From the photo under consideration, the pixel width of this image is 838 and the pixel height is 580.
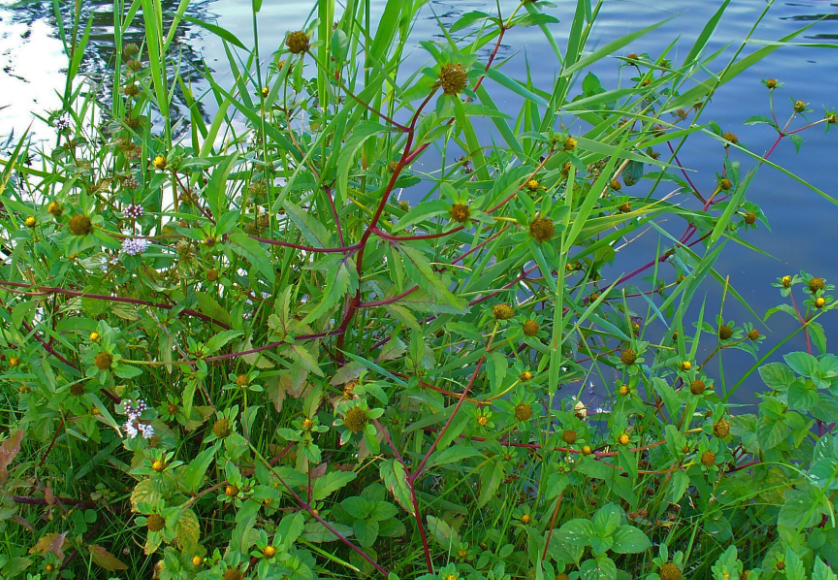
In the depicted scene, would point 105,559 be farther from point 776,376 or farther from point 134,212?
point 776,376

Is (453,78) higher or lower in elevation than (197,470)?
higher

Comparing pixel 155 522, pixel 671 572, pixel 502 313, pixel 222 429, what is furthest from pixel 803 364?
pixel 155 522

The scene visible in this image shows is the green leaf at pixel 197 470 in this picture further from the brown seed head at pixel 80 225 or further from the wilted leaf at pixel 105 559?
the brown seed head at pixel 80 225

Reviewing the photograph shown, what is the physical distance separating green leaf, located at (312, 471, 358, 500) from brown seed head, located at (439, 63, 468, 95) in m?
0.76

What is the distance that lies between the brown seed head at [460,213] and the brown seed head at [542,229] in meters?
0.13

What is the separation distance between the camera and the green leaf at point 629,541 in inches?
45.9

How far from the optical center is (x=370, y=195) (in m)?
1.44

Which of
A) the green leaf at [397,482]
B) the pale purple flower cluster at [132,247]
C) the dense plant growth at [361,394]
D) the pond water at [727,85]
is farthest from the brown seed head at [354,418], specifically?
the pond water at [727,85]

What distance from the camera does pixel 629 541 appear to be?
3.89 ft

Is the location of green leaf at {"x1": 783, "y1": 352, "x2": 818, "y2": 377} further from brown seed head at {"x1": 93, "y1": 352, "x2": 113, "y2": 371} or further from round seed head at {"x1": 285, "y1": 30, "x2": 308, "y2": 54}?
brown seed head at {"x1": 93, "y1": 352, "x2": 113, "y2": 371}

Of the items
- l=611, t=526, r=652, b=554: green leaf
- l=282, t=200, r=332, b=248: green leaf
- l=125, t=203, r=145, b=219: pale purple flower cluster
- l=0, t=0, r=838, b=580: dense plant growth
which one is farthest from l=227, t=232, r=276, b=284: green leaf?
l=611, t=526, r=652, b=554: green leaf

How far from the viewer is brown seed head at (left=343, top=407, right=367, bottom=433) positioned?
1.13 m

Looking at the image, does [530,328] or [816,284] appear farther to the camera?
[816,284]

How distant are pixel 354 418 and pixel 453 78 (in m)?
0.61
